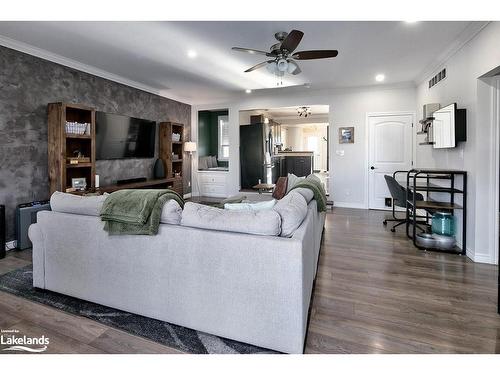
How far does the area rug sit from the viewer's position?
182cm

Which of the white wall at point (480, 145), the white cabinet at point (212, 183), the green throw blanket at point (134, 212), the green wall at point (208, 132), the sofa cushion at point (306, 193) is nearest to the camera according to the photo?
the green throw blanket at point (134, 212)

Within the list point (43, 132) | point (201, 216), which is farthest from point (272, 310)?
point (43, 132)

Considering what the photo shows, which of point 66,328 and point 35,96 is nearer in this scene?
point 66,328

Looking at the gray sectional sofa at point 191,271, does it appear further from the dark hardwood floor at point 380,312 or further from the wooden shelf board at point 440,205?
the wooden shelf board at point 440,205

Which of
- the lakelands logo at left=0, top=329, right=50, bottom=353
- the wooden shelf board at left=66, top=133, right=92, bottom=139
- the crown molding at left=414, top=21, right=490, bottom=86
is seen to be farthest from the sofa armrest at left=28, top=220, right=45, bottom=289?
the crown molding at left=414, top=21, right=490, bottom=86

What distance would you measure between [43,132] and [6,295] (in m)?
2.48

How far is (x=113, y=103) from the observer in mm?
5320

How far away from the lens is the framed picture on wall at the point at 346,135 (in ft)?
21.0

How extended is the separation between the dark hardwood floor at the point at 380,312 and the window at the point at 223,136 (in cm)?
582

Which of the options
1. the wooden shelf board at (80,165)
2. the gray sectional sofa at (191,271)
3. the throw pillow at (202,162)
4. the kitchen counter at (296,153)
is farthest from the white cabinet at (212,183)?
the gray sectional sofa at (191,271)

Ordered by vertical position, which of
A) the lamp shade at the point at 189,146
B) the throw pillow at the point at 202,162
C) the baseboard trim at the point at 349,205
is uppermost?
the lamp shade at the point at 189,146

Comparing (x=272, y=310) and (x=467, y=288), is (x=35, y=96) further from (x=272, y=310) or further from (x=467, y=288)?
(x=467, y=288)

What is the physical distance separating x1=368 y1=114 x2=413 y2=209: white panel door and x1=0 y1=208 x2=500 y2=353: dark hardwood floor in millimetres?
2939

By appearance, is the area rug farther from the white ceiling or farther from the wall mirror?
the wall mirror
